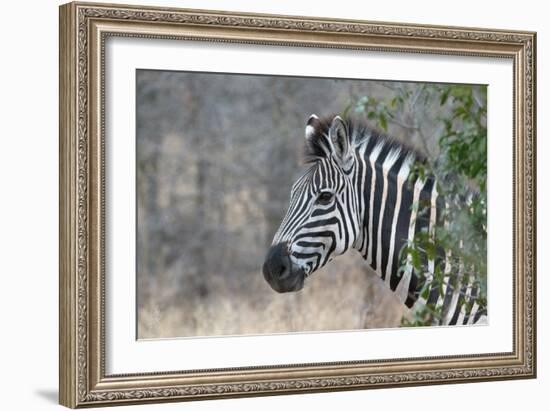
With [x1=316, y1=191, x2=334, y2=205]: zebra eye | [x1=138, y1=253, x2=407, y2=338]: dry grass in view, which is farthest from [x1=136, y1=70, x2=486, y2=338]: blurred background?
[x1=316, y1=191, x2=334, y2=205]: zebra eye

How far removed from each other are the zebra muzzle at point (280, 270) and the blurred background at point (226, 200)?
2 cm

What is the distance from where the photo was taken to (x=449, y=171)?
425cm

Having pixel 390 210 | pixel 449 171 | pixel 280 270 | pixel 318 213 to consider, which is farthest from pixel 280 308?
pixel 449 171

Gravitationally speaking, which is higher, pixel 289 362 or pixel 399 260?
pixel 399 260

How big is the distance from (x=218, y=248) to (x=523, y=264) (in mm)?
1149

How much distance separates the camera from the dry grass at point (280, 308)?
12.6ft

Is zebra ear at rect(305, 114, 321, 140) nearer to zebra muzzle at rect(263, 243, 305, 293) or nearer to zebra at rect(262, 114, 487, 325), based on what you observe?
zebra at rect(262, 114, 487, 325)

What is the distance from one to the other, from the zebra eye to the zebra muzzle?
19 centimetres

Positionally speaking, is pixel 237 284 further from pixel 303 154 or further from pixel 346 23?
pixel 346 23

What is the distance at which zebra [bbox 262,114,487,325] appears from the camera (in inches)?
157

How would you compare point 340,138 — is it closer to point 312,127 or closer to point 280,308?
point 312,127

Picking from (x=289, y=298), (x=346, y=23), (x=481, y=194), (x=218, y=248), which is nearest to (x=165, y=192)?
(x=218, y=248)

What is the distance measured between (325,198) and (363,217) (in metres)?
0.16

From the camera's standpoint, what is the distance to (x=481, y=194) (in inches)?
170
